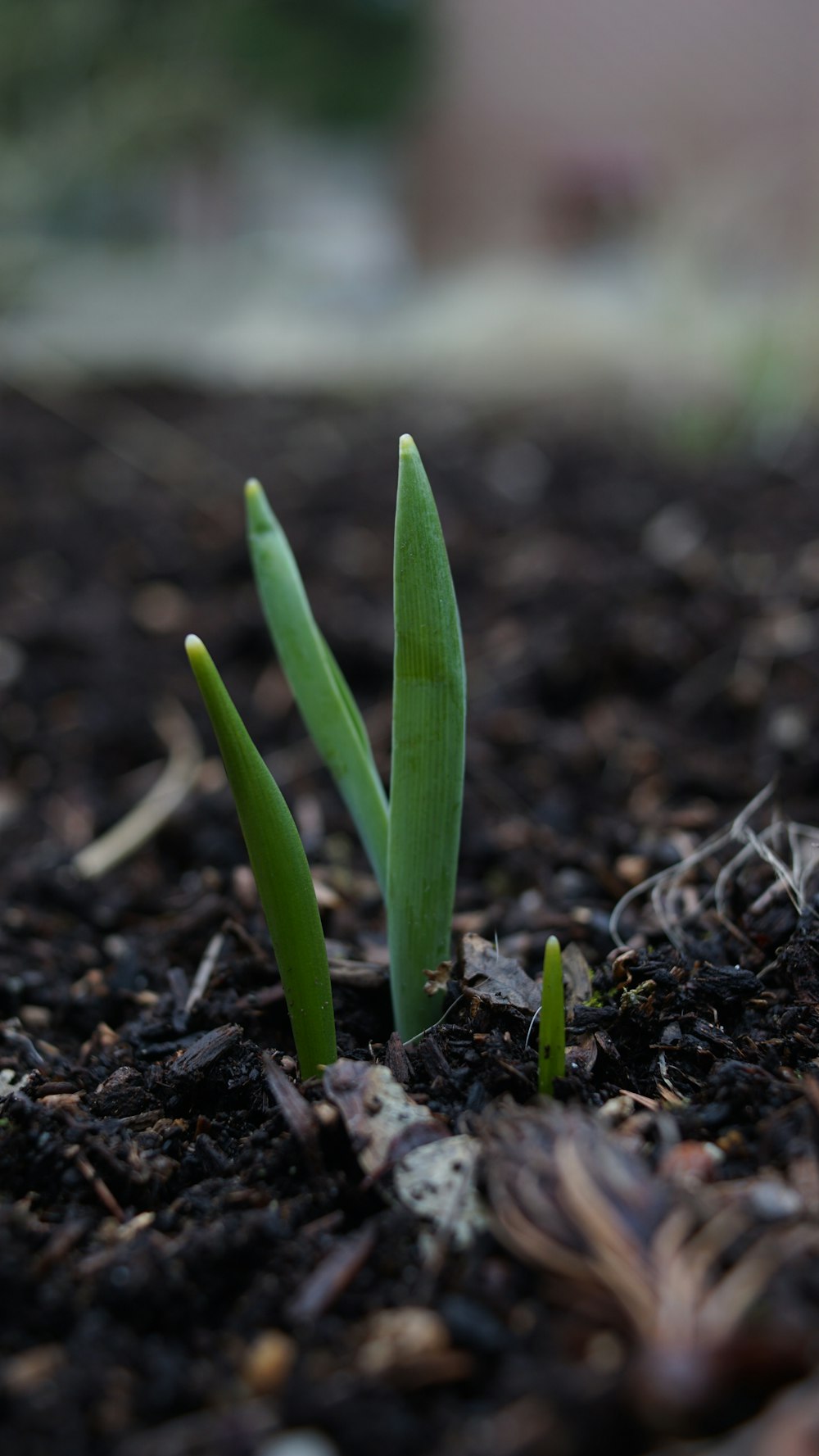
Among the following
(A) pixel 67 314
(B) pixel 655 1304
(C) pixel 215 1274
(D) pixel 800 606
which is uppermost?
(B) pixel 655 1304

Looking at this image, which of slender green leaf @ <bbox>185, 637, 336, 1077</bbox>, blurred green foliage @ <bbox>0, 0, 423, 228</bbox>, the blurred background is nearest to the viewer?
slender green leaf @ <bbox>185, 637, 336, 1077</bbox>

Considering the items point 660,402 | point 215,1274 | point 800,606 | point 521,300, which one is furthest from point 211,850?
point 521,300

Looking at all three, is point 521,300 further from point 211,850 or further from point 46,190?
point 211,850

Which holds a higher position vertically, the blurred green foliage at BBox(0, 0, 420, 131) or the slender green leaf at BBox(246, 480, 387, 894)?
the blurred green foliage at BBox(0, 0, 420, 131)

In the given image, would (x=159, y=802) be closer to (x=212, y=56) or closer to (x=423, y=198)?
(x=212, y=56)

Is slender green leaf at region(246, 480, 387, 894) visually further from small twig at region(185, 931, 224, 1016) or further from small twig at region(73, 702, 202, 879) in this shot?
small twig at region(73, 702, 202, 879)

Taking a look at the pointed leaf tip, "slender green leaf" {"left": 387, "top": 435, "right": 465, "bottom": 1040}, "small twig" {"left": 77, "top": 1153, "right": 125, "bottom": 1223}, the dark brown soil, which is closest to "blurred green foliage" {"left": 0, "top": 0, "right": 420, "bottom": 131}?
the dark brown soil

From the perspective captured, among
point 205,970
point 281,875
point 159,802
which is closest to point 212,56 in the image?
point 159,802

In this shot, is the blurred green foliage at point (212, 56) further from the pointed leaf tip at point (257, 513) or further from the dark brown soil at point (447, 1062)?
the pointed leaf tip at point (257, 513)
